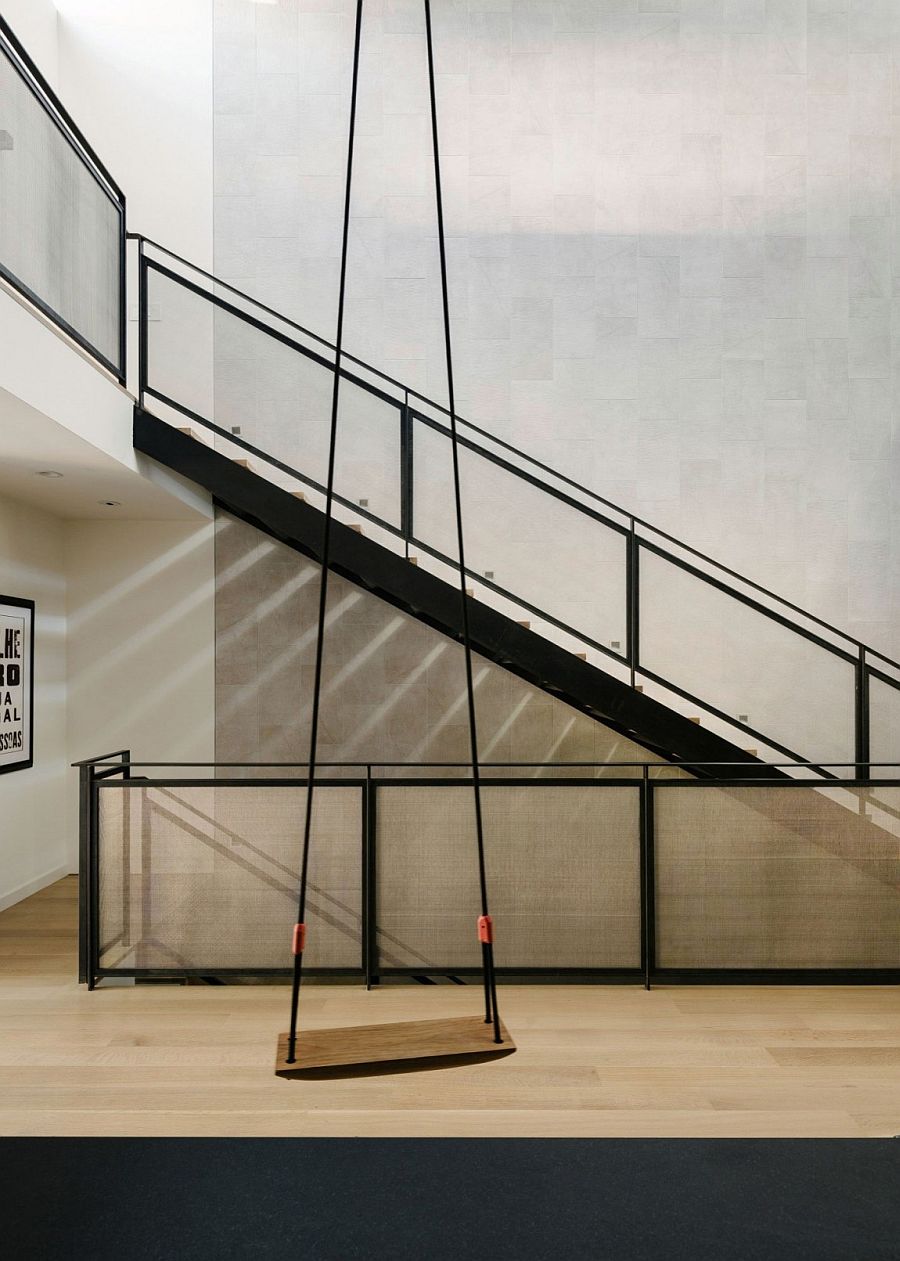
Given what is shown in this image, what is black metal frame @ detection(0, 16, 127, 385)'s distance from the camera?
4.06 meters

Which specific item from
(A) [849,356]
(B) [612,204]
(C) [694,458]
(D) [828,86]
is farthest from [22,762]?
(D) [828,86]

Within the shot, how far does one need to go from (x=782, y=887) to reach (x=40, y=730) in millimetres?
4977

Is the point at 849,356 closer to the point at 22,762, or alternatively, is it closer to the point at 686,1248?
the point at 22,762

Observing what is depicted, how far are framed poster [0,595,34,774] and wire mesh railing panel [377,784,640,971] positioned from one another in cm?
299

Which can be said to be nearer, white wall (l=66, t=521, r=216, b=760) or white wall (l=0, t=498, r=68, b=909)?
white wall (l=0, t=498, r=68, b=909)

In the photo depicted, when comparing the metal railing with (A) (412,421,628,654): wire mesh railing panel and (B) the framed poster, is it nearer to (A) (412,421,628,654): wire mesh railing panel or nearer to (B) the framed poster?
(A) (412,421,628,654): wire mesh railing panel

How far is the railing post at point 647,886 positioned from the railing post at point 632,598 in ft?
4.23

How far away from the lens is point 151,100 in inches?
276

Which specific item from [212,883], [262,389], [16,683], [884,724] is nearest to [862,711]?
[884,724]

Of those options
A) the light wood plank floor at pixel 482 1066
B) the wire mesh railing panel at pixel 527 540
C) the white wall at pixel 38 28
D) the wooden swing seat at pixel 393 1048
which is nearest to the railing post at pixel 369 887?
the light wood plank floor at pixel 482 1066

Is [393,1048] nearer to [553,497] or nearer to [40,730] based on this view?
[553,497]

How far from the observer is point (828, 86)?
7.23 meters

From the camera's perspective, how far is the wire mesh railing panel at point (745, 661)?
6.08m

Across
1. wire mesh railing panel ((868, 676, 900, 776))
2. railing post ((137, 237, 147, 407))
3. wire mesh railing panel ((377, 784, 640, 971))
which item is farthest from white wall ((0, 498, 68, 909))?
A: wire mesh railing panel ((868, 676, 900, 776))
